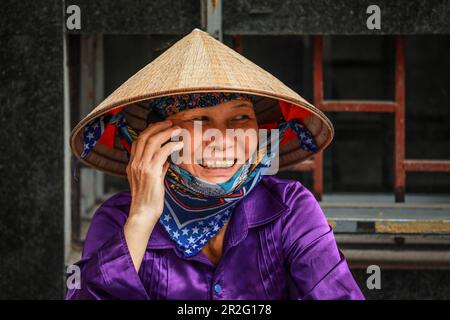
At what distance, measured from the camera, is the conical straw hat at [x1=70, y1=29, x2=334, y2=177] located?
82.1 inches

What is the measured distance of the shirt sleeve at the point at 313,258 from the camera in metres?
2.20

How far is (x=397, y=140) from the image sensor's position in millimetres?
3832

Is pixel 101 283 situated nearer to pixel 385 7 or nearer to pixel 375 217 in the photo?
pixel 375 217

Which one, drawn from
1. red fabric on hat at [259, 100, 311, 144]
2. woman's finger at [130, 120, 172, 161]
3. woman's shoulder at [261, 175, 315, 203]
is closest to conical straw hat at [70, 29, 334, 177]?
red fabric on hat at [259, 100, 311, 144]

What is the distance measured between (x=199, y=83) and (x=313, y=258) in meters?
0.67

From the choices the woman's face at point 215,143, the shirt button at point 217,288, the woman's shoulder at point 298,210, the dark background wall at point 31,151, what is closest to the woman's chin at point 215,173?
the woman's face at point 215,143

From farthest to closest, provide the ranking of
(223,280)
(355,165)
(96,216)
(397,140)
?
(355,165) → (397,140) → (96,216) → (223,280)

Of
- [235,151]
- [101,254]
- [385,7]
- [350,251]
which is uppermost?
[385,7]

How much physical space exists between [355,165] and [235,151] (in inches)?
211

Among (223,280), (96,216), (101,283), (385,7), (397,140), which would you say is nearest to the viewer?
(101,283)

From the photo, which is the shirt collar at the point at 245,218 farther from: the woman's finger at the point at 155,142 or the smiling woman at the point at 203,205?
the woman's finger at the point at 155,142

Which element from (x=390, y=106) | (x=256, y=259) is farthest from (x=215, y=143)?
(x=390, y=106)

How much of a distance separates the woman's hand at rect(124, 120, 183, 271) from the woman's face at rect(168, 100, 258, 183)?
0.06m
